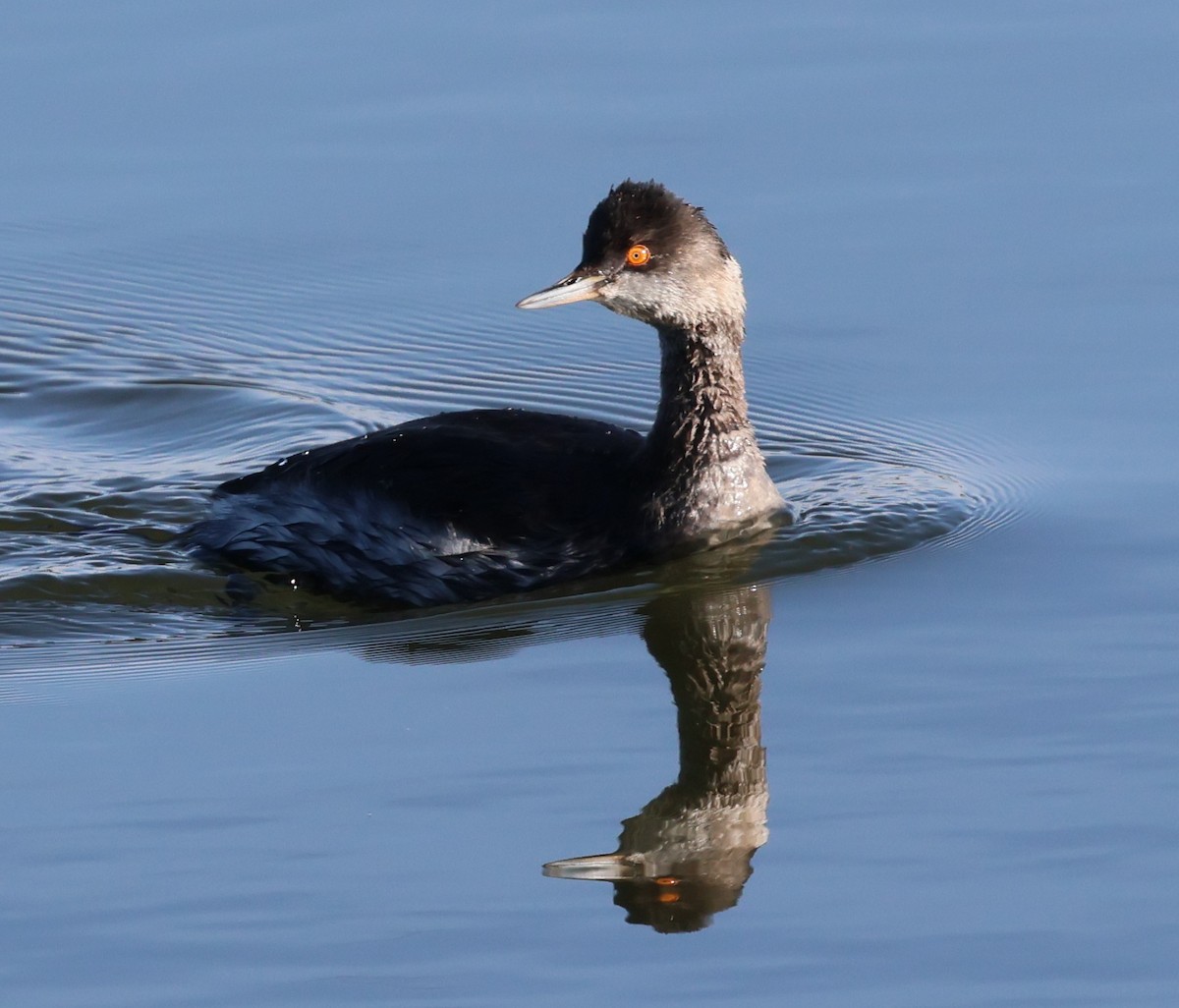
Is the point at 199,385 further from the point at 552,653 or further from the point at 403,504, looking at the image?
the point at 552,653

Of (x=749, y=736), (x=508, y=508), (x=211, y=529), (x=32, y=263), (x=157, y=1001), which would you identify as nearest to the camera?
(x=157, y=1001)

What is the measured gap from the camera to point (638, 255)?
388 inches

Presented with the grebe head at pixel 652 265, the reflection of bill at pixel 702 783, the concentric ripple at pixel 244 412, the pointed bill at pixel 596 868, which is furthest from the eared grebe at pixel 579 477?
the pointed bill at pixel 596 868

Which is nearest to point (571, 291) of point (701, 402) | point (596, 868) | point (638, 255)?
point (638, 255)

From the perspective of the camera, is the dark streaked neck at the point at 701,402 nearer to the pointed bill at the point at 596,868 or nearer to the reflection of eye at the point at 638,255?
the reflection of eye at the point at 638,255

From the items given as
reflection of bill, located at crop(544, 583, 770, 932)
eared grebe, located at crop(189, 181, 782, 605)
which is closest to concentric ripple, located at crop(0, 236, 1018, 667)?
eared grebe, located at crop(189, 181, 782, 605)

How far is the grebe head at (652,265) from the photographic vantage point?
32.3 ft

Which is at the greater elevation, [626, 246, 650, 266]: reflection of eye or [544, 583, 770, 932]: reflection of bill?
[626, 246, 650, 266]: reflection of eye

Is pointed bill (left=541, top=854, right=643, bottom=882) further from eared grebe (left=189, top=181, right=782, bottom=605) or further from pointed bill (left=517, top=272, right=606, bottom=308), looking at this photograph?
pointed bill (left=517, top=272, right=606, bottom=308)

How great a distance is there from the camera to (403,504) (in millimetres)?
9891

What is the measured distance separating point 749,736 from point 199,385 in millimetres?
5460

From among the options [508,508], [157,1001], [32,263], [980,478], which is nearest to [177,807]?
[157,1001]

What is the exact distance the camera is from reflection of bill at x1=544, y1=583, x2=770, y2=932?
6.89m

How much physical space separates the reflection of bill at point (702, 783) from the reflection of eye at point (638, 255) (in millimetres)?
1436
